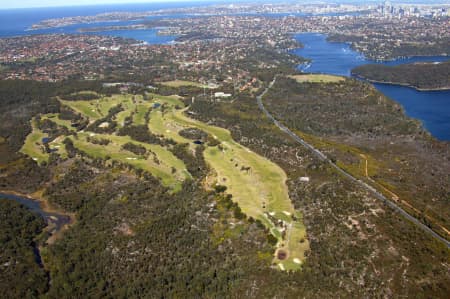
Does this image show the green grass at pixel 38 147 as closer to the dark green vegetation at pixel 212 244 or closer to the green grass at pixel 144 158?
the green grass at pixel 144 158

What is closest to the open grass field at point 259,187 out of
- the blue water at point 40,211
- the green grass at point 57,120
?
the green grass at point 57,120

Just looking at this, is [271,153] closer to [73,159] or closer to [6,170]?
[73,159]

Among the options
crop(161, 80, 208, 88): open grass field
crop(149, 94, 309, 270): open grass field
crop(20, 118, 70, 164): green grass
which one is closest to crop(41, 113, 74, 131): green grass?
crop(20, 118, 70, 164): green grass

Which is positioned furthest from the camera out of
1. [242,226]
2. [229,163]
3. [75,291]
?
[229,163]

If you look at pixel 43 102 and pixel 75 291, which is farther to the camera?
pixel 43 102

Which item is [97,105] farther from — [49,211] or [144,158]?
[49,211]

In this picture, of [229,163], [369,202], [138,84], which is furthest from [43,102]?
[369,202]

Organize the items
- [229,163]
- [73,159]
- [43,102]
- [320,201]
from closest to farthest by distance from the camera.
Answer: [320,201]
[229,163]
[73,159]
[43,102]
